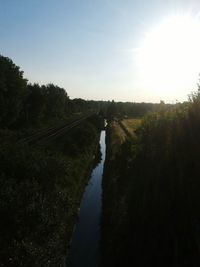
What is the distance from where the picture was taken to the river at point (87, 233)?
18.1 metres

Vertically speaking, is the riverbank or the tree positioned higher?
the tree

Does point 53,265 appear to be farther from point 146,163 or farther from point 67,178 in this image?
point 67,178

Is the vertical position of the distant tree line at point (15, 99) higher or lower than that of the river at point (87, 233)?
higher

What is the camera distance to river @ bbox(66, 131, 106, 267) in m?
18.1

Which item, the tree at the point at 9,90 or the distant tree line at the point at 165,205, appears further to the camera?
the tree at the point at 9,90

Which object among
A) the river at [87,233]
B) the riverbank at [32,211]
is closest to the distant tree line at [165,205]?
the river at [87,233]

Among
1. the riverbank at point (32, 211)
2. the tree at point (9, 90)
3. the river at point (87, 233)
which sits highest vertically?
the tree at point (9, 90)

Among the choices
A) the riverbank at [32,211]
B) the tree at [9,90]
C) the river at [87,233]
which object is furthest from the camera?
the tree at [9,90]

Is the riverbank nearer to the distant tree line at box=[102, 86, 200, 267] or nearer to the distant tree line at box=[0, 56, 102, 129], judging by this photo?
the distant tree line at box=[102, 86, 200, 267]

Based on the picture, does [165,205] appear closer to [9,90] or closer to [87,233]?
[87,233]

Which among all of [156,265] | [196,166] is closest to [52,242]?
[156,265]

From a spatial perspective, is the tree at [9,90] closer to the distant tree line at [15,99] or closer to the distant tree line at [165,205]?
the distant tree line at [15,99]

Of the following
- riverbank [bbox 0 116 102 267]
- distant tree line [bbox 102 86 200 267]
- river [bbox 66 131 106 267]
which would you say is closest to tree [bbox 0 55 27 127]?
river [bbox 66 131 106 267]

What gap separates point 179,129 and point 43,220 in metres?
9.06
